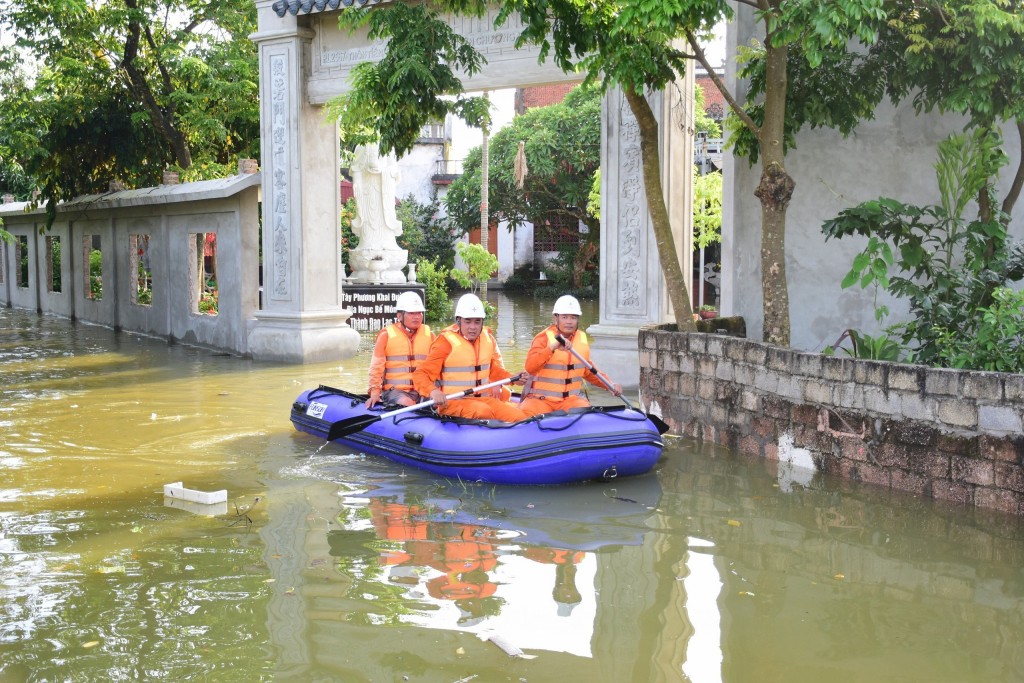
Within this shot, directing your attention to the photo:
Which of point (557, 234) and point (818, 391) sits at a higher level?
point (557, 234)

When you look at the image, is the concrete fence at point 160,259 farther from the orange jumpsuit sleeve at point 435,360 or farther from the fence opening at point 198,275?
the orange jumpsuit sleeve at point 435,360

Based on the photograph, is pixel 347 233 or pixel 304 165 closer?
pixel 304 165

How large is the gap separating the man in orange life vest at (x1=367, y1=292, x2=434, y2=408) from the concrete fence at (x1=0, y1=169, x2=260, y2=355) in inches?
281

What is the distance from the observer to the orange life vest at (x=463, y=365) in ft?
29.5

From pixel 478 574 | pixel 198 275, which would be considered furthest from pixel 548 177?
pixel 478 574

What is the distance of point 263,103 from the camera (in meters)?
15.8

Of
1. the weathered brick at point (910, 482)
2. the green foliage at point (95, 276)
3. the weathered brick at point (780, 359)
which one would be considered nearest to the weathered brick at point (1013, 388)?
the weathered brick at point (910, 482)

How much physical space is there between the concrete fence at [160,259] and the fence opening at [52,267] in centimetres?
3

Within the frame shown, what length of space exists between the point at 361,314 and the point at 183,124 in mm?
4796

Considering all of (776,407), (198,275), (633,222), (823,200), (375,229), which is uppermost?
(375,229)

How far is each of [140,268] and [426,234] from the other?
1469 centimetres

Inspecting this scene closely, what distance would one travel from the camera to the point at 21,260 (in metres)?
29.0

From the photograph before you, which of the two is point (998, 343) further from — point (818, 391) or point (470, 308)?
point (470, 308)

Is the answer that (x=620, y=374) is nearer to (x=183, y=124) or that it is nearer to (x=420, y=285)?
(x=420, y=285)
